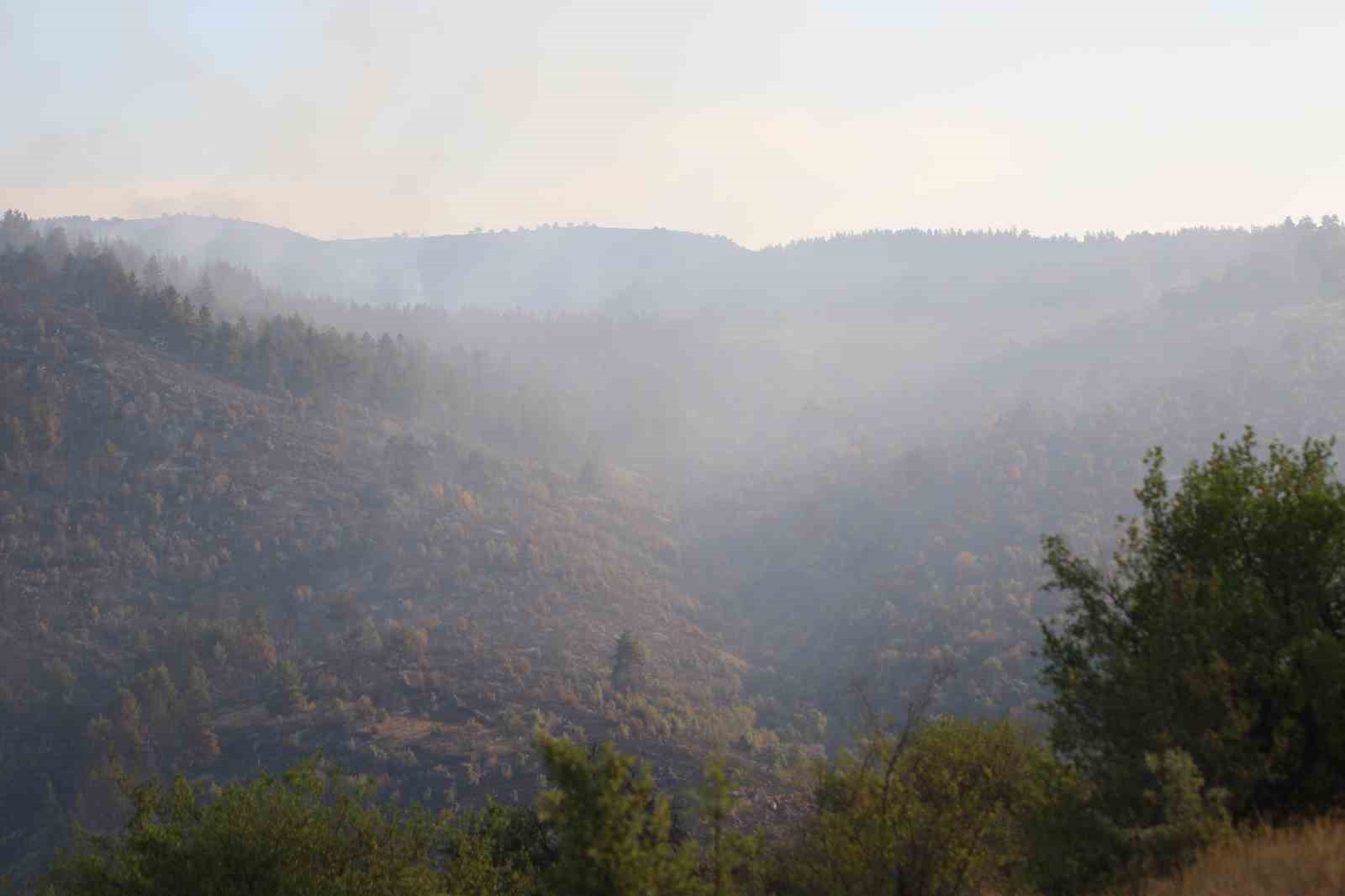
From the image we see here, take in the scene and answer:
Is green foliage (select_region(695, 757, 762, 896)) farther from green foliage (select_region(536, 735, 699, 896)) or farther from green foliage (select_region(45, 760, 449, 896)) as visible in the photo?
green foliage (select_region(45, 760, 449, 896))

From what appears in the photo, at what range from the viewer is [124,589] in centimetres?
5491

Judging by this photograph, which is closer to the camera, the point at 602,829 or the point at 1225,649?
the point at 602,829

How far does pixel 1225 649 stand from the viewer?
970 centimetres

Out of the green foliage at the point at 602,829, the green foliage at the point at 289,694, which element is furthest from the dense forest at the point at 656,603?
the green foliage at the point at 289,694

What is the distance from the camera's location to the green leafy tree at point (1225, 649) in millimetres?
9266

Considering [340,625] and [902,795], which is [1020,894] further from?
[340,625]

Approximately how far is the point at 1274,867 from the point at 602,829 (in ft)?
19.7

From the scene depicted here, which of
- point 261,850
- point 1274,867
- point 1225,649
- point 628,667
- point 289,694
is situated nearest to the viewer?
point 1274,867

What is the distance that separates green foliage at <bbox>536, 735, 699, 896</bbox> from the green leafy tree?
4998mm

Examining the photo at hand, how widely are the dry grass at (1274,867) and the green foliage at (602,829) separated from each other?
4724 millimetres

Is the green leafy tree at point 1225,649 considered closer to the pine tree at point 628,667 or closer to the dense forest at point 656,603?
the dense forest at point 656,603

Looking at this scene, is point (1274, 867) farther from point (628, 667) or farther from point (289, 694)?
point (289, 694)

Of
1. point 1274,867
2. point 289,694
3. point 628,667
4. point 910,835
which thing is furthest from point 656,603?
point 1274,867

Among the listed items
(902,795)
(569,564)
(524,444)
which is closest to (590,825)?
(902,795)
